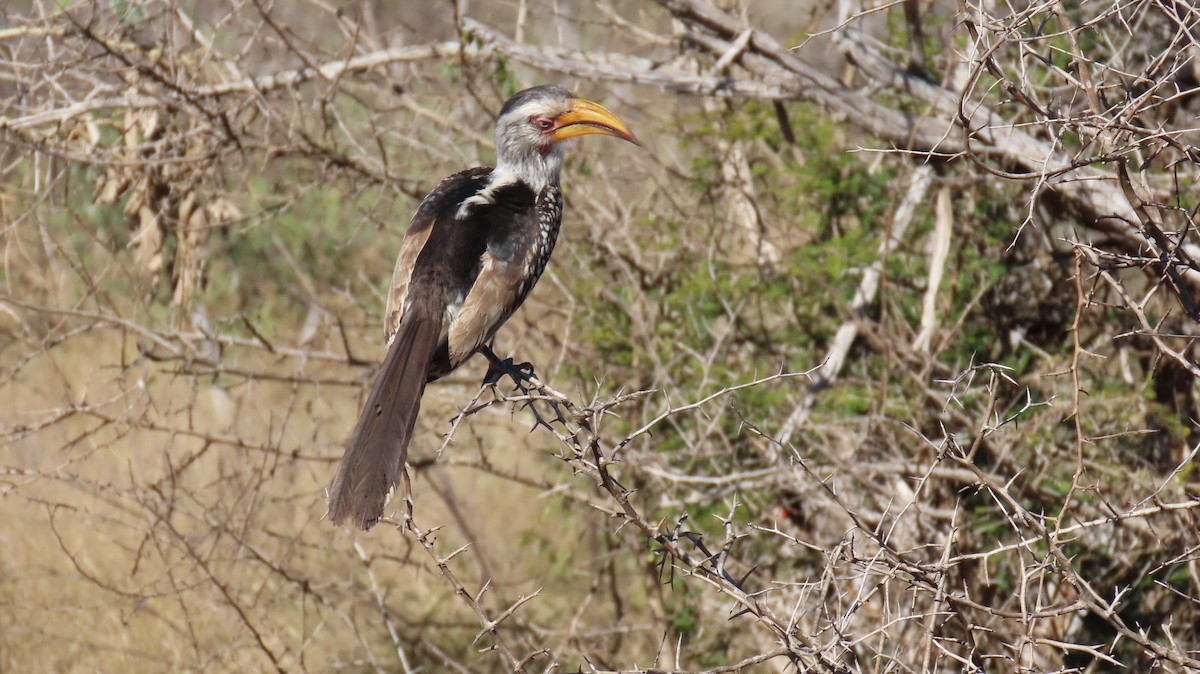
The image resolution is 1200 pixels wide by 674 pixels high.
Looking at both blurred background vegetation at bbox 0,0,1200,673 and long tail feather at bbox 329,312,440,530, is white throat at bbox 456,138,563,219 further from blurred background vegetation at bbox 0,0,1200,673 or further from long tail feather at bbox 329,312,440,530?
long tail feather at bbox 329,312,440,530

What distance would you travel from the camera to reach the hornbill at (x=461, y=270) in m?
2.75

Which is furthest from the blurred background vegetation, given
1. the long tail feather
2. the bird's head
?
the long tail feather

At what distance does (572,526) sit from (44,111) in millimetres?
3707

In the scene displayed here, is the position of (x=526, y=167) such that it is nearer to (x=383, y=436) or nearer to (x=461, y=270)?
(x=461, y=270)

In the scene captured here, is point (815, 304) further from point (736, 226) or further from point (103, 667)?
point (103, 667)

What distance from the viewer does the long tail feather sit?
2.62m

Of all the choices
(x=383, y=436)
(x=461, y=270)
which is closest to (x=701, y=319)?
(x=461, y=270)

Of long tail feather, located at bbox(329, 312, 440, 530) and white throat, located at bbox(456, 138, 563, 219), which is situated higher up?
white throat, located at bbox(456, 138, 563, 219)

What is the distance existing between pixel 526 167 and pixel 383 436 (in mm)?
1483

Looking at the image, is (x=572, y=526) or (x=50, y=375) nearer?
(x=572, y=526)

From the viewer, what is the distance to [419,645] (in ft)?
19.6

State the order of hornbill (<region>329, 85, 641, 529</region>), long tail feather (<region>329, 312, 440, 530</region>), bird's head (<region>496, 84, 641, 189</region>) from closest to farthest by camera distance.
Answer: long tail feather (<region>329, 312, 440, 530</region>) → hornbill (<region>329, 85, 641, 529</region>) → bird's head (<region>496, 84, 641, 189</region>)

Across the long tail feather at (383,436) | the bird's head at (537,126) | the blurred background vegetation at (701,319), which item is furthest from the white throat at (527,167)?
the long tail feather at (383,436)

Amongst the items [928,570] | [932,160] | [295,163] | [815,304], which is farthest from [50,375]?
[928,570]
